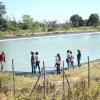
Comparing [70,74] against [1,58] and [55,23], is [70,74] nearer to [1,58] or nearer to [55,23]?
[1,58]

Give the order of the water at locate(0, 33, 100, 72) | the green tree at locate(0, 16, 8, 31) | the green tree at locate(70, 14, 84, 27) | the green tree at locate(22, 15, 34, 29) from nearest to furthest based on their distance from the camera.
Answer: the water at locate(0, 33, 100, 72), the green tree at locate(0, 16, 8, 31), the green tree at locate(22, 15, 34, 29), the green tree at locate(70, 14, 84, 27)

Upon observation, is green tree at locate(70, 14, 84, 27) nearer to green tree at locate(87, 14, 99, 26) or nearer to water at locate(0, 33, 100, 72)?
green tree at locate(87, 14, 99, 26)

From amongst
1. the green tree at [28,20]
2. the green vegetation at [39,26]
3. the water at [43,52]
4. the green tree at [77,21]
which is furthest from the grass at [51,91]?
the green tree at [77,21]

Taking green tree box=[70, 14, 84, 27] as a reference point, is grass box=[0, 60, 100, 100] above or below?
above

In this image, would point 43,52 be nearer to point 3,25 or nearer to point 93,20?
point 3,25

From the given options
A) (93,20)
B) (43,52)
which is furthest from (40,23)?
(43,52)

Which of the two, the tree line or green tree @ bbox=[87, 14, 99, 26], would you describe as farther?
green tree @ bbox=[87, 14, 99, 26]

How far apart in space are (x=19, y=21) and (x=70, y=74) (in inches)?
4079

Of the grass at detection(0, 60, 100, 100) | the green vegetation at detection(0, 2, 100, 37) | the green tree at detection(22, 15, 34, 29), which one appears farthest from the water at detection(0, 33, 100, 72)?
the green tree at detection(22, 15, 34, 29)

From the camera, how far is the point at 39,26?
12925cm

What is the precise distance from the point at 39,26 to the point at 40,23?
10055 millimetres

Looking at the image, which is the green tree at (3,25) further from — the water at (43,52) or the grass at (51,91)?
the grass at (51,91)

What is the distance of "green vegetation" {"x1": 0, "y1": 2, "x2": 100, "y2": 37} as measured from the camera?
93.4 m

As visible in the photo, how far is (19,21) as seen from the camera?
397ft
